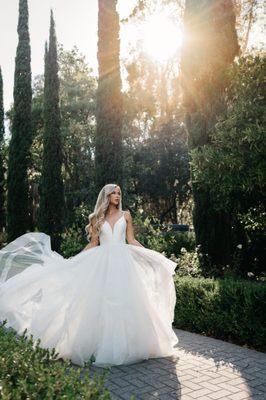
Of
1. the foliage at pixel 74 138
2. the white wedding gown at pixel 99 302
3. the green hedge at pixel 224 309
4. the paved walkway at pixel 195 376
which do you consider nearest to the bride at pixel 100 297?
the white wedding gown at pixel 99 302

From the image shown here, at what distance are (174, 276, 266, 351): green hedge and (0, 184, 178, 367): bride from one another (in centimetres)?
121

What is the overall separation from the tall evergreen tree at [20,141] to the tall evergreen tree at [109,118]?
991 cm

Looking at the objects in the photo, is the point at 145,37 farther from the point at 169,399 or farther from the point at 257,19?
the point at 169,399

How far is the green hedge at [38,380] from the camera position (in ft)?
8.18

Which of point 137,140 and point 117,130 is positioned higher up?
point 137,140

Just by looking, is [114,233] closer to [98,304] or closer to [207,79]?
[98,304]

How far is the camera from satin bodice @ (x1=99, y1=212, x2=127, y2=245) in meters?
6.02

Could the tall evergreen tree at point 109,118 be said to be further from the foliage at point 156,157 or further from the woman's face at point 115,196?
the foliage at point 156,157

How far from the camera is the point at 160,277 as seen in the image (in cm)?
596

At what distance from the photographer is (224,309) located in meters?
6.77

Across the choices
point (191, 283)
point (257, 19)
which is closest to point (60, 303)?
point (191, 283)

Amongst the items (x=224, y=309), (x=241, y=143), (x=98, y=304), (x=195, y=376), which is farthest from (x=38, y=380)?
(x=241, y=143)

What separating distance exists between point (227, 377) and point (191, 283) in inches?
109

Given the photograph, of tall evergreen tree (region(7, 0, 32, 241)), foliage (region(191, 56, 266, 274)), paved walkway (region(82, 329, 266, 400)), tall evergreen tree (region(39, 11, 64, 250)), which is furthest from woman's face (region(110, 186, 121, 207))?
tall evergreen tree (region(7, 0, 32, 241))
